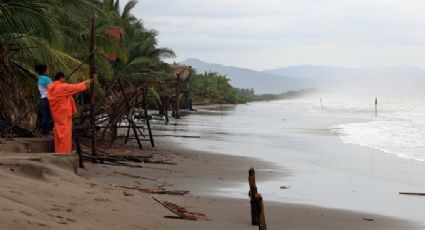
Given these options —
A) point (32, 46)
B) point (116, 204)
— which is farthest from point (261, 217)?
point (32, 46)

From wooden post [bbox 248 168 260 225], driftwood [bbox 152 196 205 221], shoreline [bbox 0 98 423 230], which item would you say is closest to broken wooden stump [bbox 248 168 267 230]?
wooden post [bbox 248 168 260 225]

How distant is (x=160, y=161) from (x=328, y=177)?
3536 mm

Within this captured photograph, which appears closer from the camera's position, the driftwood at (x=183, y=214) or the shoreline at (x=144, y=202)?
the shoreline at (x=144, y=202)

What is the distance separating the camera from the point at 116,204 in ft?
21.4

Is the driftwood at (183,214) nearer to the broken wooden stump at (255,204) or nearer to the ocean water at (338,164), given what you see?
the broken wooden stump at (255,204)

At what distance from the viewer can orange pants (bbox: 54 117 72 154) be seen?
9.84 m

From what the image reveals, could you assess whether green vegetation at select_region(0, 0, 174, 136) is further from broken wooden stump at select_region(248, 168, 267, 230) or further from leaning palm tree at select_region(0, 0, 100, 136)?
broken wooden stump at select_region(248, 168, 267, 230)

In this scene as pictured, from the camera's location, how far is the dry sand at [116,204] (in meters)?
5.28

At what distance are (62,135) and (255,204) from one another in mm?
4313

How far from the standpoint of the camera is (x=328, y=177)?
496 inches

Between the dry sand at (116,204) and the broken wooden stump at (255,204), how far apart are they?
0.17 meters

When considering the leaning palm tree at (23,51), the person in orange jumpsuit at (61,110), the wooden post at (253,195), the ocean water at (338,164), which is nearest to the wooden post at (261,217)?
the wooden post at (253,195)

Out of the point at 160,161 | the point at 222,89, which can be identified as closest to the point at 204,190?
the point at 160,161

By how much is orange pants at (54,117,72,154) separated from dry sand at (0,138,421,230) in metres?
0.55
